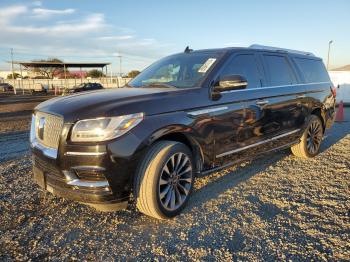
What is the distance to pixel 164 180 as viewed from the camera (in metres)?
3.51

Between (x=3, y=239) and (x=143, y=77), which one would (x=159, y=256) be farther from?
(x=143, y=77)

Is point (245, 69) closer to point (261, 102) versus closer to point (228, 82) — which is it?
point (261, 102)

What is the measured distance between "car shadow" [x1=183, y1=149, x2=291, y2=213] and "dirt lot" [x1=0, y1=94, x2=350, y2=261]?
14 mm

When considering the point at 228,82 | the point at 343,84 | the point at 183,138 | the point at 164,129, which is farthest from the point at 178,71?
the point at 343,84

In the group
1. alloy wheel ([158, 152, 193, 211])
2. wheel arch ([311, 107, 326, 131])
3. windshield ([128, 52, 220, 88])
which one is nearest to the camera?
alloy wheel ([158, 152, 193, 211])

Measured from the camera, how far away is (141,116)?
324 cm

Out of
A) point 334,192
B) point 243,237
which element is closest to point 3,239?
point 243,237

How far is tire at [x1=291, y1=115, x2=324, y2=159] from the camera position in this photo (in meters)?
6.04

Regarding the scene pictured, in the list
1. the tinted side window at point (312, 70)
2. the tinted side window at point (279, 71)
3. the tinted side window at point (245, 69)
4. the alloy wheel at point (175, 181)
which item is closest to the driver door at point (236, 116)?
the tinted side window at point (245, 69)

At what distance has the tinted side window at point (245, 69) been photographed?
4.34 m

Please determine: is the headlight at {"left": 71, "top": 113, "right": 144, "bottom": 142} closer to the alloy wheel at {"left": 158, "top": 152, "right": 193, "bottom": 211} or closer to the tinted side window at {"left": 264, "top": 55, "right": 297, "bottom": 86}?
the alloy wheel at {"left": 158, "top": 152, "right": 193, "bottom": 211}

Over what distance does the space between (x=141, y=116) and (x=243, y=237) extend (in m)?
1.57

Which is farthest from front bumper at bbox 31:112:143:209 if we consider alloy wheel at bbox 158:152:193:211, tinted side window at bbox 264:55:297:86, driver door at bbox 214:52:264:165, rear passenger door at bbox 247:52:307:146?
tinted side window at bbox 264:55:297:86

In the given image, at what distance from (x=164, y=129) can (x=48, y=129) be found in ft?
3.98
